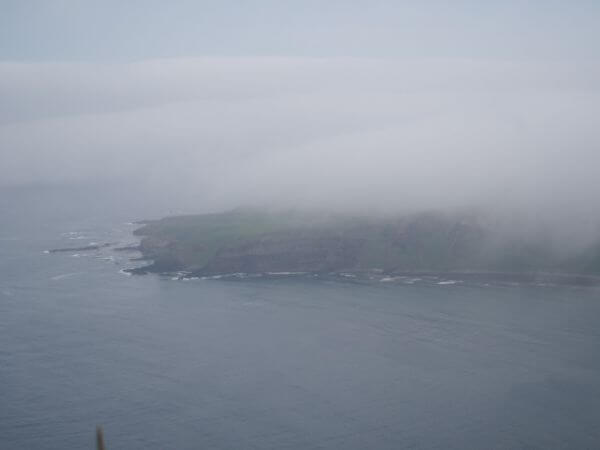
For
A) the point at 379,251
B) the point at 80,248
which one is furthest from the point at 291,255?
the point at 80,248

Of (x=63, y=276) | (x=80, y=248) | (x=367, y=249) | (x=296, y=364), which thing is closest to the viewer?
(x=296, y=364)

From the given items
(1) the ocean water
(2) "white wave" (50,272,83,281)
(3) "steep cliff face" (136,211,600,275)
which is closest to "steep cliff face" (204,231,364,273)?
(3) "steep cliff face" (136,211,600,275)

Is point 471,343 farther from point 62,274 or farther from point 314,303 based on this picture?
point 62,274

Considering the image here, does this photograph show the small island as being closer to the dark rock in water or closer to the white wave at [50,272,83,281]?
the white wave at [50,272,83,281]

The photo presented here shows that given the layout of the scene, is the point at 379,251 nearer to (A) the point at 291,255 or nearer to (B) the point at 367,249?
(B) the point at 367,249

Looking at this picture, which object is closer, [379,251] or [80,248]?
[379,251]

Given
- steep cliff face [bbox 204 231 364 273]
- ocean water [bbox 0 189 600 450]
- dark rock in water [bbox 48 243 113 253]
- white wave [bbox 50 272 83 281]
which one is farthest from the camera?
dark rock in water [bbox 48 243 113 253]
